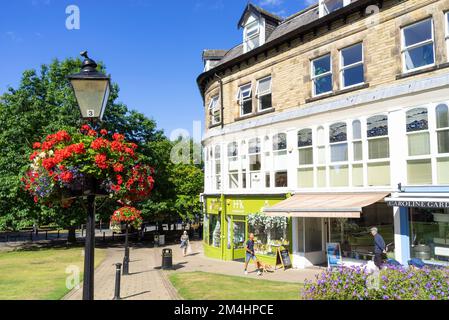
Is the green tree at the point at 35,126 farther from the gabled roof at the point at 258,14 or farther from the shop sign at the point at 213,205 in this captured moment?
the gabled roof at the point at 258,14

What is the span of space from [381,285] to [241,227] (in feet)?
44.5

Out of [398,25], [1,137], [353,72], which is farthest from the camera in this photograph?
[1,137]

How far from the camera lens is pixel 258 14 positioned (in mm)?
20312

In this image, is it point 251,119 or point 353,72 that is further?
point 251,119

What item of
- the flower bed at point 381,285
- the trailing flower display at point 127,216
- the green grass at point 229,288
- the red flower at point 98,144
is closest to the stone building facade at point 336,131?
the green grass at point 229,288

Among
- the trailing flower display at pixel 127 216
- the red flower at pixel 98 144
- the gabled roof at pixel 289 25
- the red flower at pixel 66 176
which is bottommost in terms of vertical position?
the trailing flower display at pixel 127 216

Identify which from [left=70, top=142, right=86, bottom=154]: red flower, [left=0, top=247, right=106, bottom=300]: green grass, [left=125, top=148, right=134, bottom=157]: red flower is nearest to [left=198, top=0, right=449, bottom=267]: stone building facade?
[left=0, top=247, right=106, bottom=300]: green grass

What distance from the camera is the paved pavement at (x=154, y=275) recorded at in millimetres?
11961

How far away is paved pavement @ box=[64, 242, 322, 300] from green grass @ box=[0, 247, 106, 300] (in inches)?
37.6

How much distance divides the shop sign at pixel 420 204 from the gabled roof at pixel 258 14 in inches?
481
